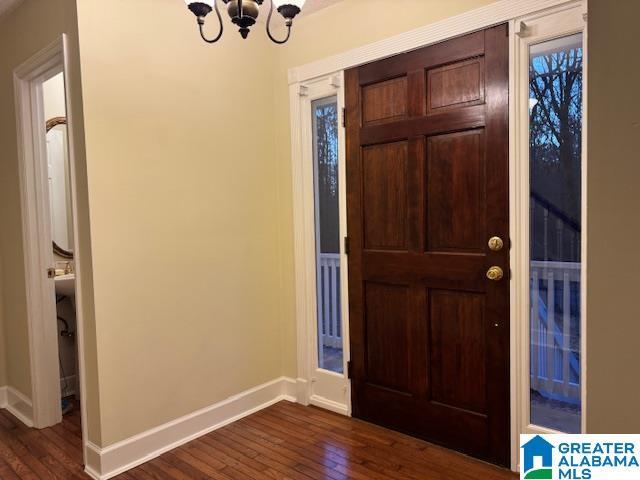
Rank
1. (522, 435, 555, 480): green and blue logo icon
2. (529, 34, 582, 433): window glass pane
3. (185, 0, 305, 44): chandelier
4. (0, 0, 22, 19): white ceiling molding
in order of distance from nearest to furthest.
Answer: (522, 435, 555, 480): green and blue logo icon
(185, 0, 305, 44): chandelier
(529, 34, 582, 433): window glass pane
(0, 0, 22, 19): white ceiling molding

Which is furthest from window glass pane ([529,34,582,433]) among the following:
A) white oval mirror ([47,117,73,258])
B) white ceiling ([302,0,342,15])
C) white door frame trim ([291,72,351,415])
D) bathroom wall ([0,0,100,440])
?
white oval mirror ([47,117,73,258])

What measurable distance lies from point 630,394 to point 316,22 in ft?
8.56

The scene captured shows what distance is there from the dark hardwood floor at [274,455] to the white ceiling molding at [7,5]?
2.43m

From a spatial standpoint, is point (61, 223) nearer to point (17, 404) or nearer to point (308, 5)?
point (17, 404)

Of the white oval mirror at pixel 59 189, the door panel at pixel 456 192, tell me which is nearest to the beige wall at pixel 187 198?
the door panel at pixel 456 192

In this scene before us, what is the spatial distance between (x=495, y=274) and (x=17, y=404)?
3.01m

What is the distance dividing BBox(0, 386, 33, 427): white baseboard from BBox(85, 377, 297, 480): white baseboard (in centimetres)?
80

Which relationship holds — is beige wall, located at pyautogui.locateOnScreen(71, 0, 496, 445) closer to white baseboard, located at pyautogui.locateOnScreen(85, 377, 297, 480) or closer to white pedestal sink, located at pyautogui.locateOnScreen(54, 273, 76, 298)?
white baseboard, located at pyautogui.locateOnScreen(85, 377, 297, 480)

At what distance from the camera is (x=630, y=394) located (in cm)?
75

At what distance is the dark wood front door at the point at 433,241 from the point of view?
2.16 metres

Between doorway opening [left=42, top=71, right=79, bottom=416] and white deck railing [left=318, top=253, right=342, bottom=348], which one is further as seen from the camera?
doorway opening [left=42, top=71, right=79, bottom=416]

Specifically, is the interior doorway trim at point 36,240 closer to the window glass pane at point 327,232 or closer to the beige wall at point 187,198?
the beige wall at point 187,198

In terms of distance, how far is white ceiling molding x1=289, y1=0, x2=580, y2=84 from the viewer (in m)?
2.00

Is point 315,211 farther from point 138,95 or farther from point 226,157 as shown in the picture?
point 138,95
